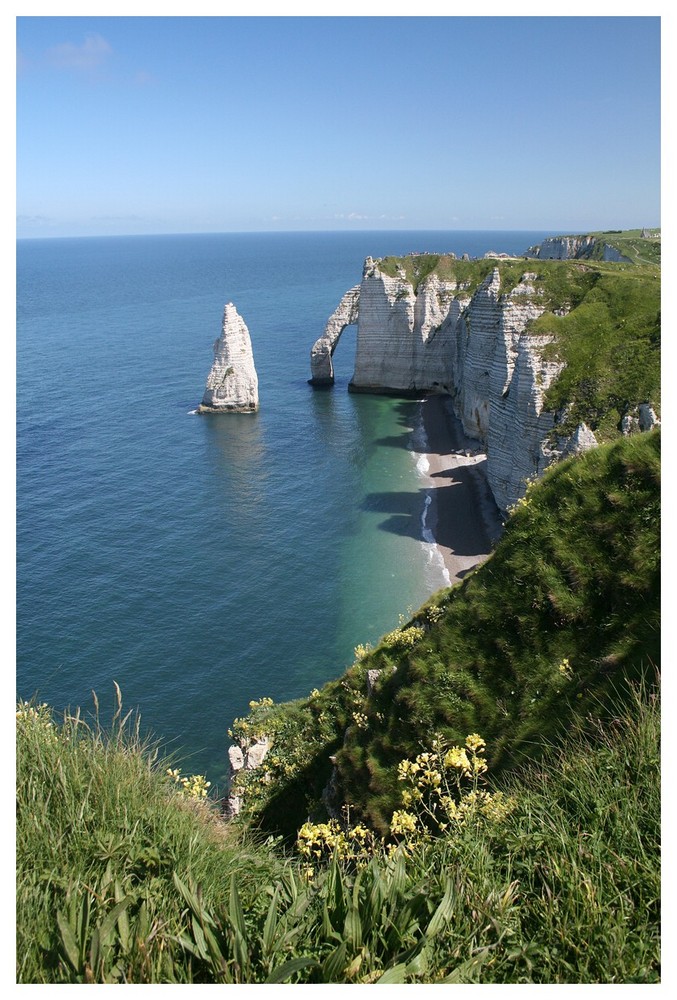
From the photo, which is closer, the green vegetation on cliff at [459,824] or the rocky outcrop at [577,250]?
the green vegetation on cliff at [459,824]

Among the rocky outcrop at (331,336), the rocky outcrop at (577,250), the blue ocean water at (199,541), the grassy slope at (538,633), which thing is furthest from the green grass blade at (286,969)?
the rocky outcrop at (577,250)

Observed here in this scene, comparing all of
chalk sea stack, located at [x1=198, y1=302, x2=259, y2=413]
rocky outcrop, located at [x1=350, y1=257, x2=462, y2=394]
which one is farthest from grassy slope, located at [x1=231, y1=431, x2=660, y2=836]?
rocky outcrop, located at [x1=350, y1=257, x2=462, y2=394]

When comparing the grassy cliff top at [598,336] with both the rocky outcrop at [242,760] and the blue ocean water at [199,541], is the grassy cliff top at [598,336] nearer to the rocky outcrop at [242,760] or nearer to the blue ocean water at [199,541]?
the blue ocean water at [199,541]

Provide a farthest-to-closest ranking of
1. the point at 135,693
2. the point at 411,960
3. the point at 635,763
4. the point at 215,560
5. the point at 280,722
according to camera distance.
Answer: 1. the point at 215,560
2. the point at 135,693
3. the point at 280,722
4. the point at 635,763
5. the point at 411,960

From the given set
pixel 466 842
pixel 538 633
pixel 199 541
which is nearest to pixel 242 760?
pixel 538 633

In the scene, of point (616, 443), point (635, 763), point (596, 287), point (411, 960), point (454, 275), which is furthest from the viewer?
point (454, 275)

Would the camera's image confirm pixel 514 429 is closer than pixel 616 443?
No

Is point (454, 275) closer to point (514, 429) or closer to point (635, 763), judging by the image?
point (514, 429)

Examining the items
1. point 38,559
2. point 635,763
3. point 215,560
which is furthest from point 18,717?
point 38,559
